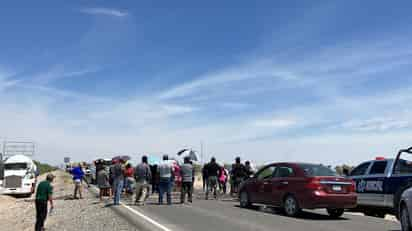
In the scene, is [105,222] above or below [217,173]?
below

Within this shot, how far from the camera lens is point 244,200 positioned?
682 inches

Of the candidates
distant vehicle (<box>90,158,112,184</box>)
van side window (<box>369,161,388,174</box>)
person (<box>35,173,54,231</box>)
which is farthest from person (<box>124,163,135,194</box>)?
van side window (<box>369,161,388,174</box>)

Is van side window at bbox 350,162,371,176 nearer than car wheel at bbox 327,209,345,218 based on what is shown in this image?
No

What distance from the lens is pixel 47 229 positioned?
44.6 ft

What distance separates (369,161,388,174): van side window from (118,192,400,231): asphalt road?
1442mm

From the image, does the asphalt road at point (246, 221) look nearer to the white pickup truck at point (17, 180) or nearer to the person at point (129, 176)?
the person at point (129, 176)

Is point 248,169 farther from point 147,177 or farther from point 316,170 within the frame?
point 316,170

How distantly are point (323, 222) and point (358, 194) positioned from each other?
274 centimetres

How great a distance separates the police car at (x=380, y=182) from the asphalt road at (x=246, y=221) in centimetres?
60

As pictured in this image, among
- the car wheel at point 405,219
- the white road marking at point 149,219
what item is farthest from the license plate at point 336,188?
the white road marking at point 149,219

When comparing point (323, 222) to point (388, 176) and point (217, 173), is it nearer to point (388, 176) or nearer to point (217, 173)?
point (388, 176)

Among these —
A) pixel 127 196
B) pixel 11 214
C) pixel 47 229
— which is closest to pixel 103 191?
pixel 127 196

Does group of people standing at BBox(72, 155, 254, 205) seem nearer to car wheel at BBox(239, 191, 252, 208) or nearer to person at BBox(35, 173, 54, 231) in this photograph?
car wheel at BBox(239, 191, 252, 208)

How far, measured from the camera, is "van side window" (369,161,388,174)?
46.9 feet
